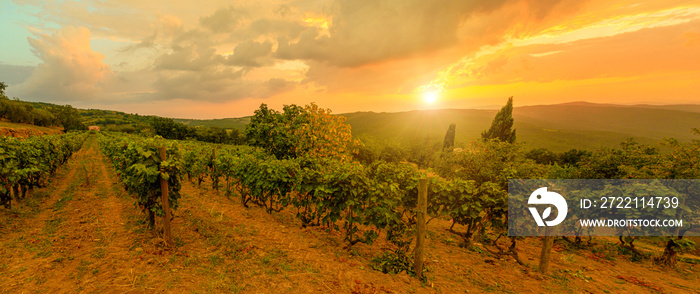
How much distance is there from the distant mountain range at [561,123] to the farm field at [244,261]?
7603 centimetres

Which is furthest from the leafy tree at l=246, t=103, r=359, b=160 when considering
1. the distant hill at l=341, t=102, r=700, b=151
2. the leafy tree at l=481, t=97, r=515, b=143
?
the distant hill at l=341, t=102, r=700, b=151

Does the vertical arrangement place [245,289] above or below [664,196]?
below

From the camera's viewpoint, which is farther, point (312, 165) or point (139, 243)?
point (312, 165)

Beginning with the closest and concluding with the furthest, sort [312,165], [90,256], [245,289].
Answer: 1. [245,289]
2. [90,256]
3. [312,165]

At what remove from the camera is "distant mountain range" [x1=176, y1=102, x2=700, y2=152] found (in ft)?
290

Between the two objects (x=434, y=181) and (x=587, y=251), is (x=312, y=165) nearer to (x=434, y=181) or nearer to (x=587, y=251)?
(x=434, y=181)

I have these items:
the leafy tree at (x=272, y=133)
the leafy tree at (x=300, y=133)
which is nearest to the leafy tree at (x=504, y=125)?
the leafy tree at (x=300, y=133)

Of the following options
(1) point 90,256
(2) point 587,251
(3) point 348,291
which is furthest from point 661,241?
(1) point 90,256

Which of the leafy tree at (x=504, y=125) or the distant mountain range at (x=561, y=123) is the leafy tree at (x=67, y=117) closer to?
the distant mountain range at (x=561, y=123)

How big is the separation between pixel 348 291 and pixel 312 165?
5.58 metres

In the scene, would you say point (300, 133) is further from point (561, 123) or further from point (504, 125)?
point (561, 123)

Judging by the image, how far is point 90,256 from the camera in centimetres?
626

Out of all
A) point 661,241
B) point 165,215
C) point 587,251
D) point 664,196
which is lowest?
point 587,251

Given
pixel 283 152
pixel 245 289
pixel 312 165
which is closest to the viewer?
pixel 245 289
